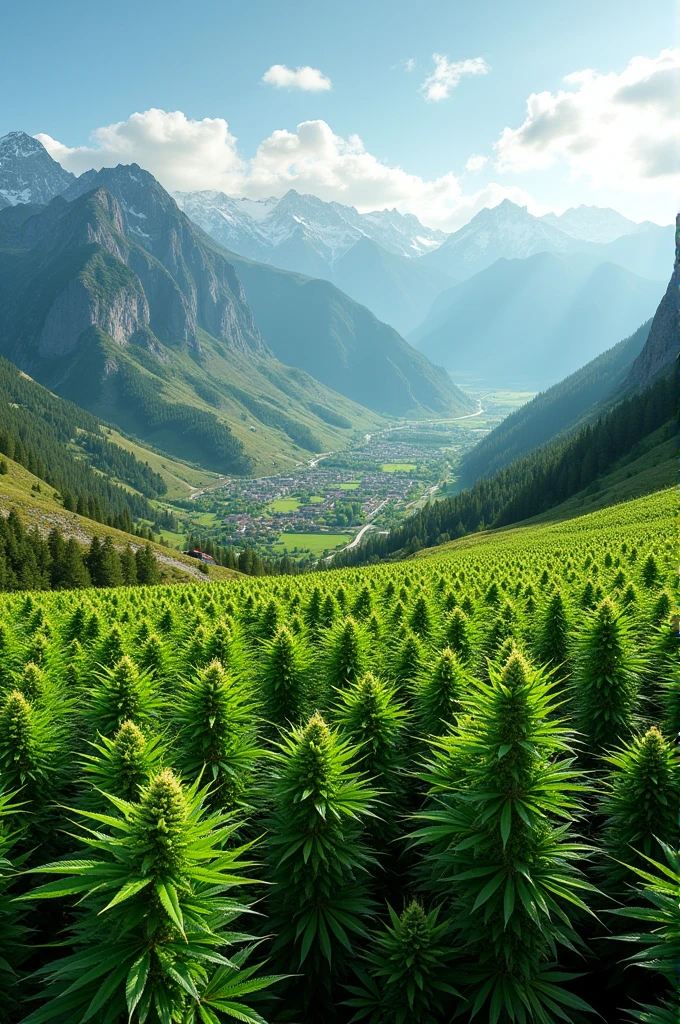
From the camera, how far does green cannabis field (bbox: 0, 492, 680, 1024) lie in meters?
5.34

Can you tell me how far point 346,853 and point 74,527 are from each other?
126 metres

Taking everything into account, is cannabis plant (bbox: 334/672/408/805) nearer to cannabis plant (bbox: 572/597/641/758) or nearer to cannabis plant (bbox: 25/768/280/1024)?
cannabis plant (bbox: 572/597/641/758)

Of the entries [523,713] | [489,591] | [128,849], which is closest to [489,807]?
[523,713]

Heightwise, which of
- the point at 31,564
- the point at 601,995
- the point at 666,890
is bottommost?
the point at 601,995

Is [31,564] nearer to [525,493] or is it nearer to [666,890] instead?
[666,890]

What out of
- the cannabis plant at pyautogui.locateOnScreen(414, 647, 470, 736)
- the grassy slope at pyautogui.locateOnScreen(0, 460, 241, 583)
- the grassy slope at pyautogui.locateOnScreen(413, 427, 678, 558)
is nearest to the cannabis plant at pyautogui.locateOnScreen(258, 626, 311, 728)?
the cannabis plant at pyautogui.locateOnScreen(414, 647, 470, 736)

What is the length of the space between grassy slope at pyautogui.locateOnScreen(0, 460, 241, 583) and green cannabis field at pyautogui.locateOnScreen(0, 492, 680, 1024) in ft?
328

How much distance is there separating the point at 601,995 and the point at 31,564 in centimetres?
9777

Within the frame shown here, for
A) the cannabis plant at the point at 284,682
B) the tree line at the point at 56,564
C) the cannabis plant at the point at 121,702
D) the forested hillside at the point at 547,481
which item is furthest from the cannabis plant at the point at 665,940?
the forested hillside at the point at 547,481

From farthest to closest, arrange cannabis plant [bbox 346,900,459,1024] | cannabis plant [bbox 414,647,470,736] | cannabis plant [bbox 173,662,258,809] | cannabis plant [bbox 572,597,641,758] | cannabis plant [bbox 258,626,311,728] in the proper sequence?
cannabis plant [bbox 258,626,311,728] → cannabis plant [bbox 414,647,470,736] → cannabis plant [bbox 572,597,641,758] → cannabis plant [bbox 173,662,258,809] → cannabis plant [bbox 346,900,459,1024]

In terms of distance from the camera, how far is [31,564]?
292 feet

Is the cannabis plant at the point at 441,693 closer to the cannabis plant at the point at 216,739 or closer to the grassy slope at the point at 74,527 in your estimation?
the cannabis plant at the point at 216,739

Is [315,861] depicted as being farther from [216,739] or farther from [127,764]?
[127,764]

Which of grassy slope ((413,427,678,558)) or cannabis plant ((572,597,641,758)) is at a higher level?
grassy slope ((413,427,678,558))
